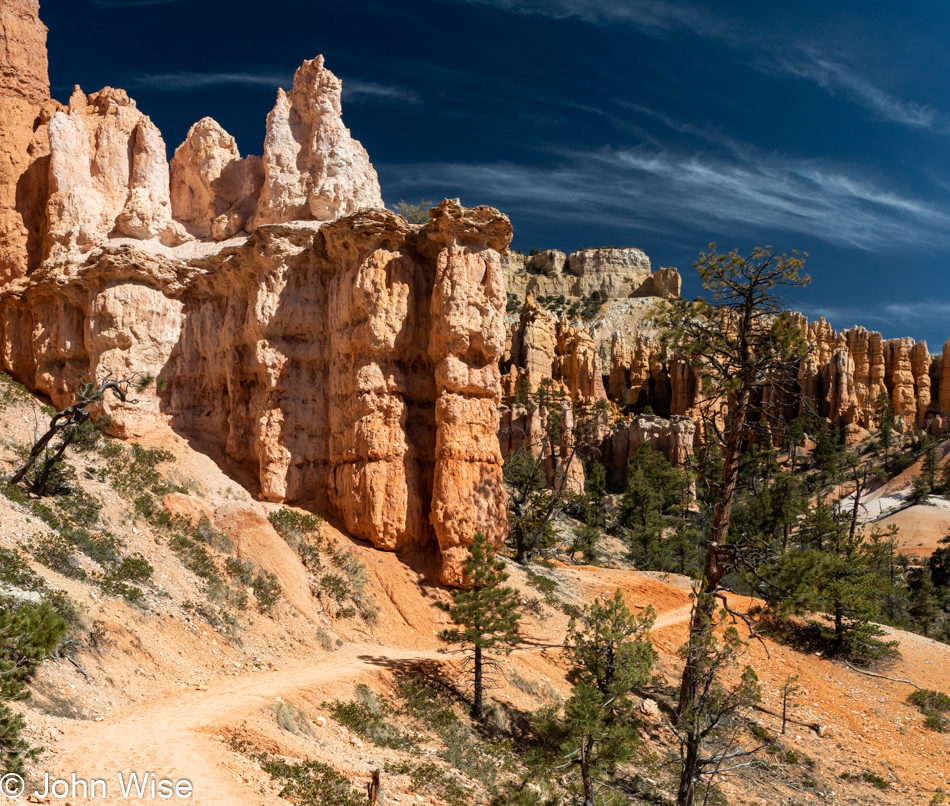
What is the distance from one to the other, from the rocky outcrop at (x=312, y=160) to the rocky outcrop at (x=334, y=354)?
2.68 m

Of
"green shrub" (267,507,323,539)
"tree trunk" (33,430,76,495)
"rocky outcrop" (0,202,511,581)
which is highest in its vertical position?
"rocky outcrop" (0,202,511,581)

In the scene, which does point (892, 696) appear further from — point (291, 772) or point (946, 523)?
point (946, 523)

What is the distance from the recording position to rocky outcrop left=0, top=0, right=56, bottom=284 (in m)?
32.8

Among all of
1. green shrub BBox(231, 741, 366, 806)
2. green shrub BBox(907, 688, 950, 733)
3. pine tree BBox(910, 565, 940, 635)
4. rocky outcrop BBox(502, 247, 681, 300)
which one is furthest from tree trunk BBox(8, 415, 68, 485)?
rocky outcrop BBox(502, 247, 681, 300)

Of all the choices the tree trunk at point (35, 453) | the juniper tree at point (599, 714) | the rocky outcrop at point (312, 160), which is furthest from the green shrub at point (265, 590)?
the rocky outcrop at point (312, 160)

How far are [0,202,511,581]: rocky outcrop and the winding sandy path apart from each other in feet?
28.2

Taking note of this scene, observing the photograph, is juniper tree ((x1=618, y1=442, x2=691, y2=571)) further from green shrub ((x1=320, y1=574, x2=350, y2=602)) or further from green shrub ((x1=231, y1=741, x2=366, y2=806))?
green shrub ((x1=231, y1=741, x2=366, y2=806))

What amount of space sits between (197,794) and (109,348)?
2269cm

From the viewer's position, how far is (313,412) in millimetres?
27688

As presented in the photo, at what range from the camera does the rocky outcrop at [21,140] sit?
32844 mm

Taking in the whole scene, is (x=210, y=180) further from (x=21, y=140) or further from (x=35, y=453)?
(x=35, y=453)

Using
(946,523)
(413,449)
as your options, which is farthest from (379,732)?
(946,523)

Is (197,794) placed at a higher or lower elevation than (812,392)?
lower

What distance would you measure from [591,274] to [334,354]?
348 ft
